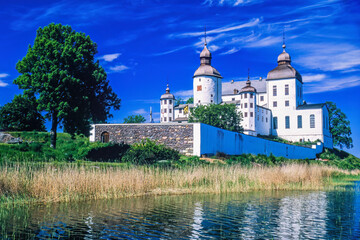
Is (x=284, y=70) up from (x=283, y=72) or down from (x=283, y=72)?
up

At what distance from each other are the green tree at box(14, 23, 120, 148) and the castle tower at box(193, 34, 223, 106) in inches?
1850

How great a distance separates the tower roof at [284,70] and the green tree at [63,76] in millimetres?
58111

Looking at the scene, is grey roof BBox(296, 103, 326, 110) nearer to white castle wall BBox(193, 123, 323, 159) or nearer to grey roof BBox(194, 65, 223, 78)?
grey roof BBox(194, 65, 223, 78)

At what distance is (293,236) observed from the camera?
25.3 feet

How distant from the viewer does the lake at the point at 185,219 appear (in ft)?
25.5

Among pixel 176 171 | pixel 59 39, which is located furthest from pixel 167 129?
pixel 176 171

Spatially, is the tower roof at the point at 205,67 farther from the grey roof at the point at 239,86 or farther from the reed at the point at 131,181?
the reed at the point at 131,181

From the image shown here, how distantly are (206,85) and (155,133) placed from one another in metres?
47.7

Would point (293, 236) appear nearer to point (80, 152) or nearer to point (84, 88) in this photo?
point (80, 152)

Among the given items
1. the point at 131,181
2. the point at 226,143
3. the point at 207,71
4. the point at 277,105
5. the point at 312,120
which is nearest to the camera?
the point at 131,181

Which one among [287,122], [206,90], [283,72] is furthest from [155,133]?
[283,72]

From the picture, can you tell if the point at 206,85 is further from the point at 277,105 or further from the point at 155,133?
the point at 155,133

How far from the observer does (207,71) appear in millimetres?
78688

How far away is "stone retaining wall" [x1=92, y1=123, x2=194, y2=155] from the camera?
102 ft
